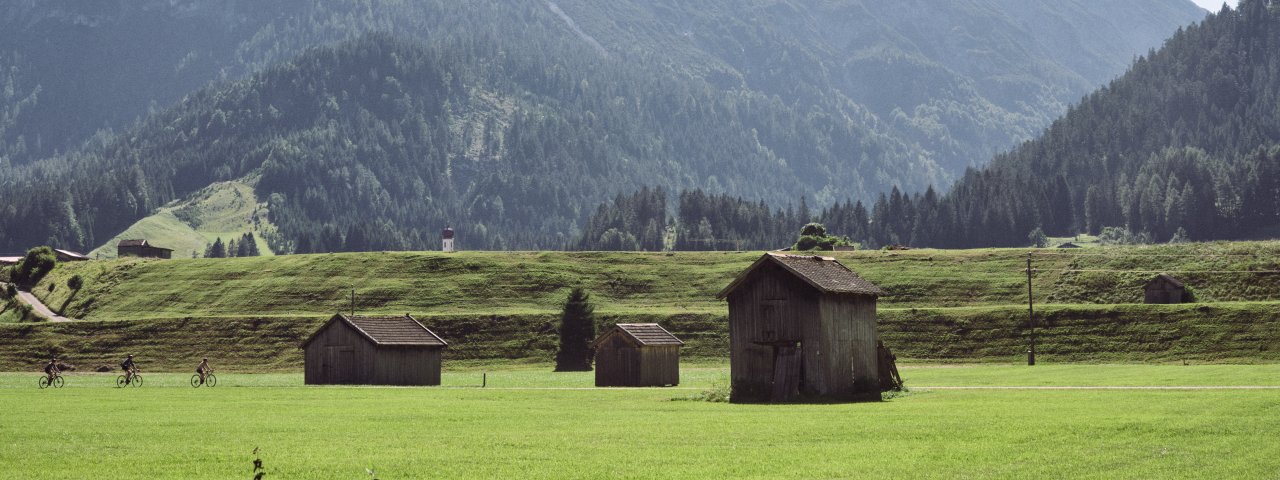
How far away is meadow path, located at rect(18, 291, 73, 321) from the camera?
5630 inches

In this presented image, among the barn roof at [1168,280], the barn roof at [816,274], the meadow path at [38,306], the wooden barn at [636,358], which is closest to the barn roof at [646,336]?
the wooden barn at [636,358]

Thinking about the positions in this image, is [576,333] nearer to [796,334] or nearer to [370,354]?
[370,354]

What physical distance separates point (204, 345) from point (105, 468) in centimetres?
9451

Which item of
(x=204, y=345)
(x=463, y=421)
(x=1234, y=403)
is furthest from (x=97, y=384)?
(x=1234, y=403)

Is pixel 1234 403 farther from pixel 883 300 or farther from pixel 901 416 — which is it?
pixel 883 300

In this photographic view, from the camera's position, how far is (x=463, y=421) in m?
46.5

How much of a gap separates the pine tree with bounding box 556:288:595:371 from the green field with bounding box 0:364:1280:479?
47.3 meters

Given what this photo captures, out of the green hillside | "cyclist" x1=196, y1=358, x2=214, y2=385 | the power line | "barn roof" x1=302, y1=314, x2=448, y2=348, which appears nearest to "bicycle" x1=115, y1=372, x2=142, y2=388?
"cyclist" x1=196, y1=358, x2=214, y2=385

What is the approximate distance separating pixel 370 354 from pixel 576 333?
26.1m

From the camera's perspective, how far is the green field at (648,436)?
31.3m

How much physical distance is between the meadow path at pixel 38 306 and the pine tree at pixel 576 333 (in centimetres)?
5791

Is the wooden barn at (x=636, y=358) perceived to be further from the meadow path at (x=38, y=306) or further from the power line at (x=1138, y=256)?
the power line at (x=1138, y=256)

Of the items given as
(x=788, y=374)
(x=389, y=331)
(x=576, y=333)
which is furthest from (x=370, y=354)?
(x=788, y=374)

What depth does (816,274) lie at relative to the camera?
5816 centimetres
